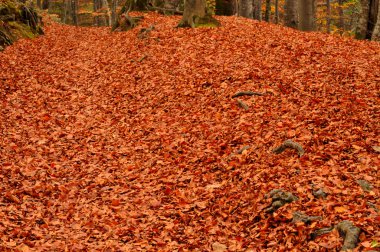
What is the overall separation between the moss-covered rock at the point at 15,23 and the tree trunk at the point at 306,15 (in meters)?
13.0

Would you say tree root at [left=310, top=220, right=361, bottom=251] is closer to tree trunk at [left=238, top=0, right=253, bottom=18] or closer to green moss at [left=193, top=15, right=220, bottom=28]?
green moss at [left=193, top=15, right=220, bottom=28]

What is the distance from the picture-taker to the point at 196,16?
16188 millimetres

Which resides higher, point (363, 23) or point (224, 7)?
point (224, 7)

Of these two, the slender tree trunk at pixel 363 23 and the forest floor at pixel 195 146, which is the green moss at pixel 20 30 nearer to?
the forest floor at pixel 195 146

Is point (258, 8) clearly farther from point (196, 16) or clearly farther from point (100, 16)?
A: point (100, 16)

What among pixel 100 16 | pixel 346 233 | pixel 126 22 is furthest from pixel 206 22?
pixel 100 16

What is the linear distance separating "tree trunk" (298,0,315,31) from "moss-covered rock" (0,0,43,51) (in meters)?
13.0

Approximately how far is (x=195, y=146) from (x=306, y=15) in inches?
418

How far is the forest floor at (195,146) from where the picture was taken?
6.00 metres

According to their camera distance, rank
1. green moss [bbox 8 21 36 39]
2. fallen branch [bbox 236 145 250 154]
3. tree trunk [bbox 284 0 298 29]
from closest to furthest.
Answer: fallen branch [bbox 236 145 250 154] → tree trunk [bbox 284 0 298 29] → green moss [bbox 8 21 36 39]

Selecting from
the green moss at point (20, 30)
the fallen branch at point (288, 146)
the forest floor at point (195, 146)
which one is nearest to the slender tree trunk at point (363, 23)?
the forest floor at point (195, 146)

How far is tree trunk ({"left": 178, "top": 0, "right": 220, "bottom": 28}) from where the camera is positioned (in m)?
15.9

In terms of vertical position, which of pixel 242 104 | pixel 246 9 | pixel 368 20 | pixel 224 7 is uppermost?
pixel 224 7

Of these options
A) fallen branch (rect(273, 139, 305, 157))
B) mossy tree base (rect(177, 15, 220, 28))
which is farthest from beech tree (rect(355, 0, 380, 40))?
fallen branch (rect(273, 139, 305, 157))
